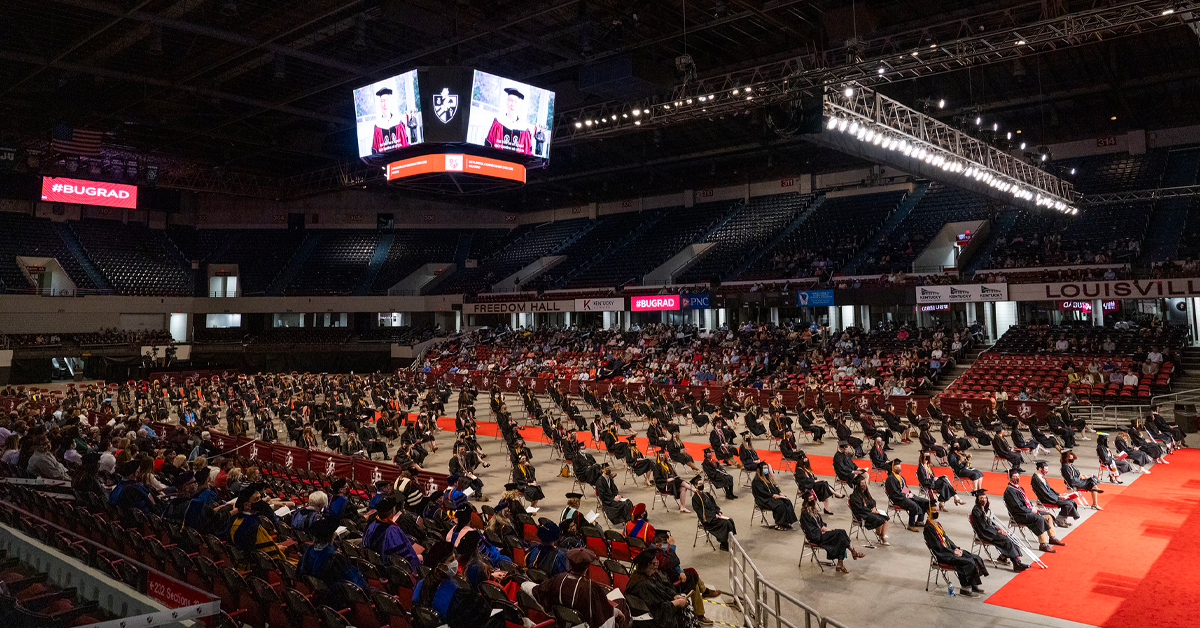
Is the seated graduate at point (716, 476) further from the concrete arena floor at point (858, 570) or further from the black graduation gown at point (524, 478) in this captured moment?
the black graduation gown at point (524, 478)

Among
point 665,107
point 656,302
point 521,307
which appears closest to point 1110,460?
point 665,107

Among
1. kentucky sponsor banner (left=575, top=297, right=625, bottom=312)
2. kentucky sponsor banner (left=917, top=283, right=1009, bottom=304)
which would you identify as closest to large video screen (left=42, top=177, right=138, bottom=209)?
kentucky sponsor banner (left=575, top=297, right=625, bottom=312)

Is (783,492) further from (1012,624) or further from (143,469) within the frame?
→ (143,469)

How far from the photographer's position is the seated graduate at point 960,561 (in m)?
8.60

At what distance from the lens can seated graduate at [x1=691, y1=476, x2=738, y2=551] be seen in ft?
33.2

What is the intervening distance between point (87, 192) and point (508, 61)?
27.1 metres

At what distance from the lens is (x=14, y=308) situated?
127 feet

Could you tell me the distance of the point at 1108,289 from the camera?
82.9 feet

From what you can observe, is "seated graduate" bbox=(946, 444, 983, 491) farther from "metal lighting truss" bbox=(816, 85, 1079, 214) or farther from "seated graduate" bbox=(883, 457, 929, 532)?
"metal lighting truss" bbox=(816, 85, 1079, 214)

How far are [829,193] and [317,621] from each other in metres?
42.1

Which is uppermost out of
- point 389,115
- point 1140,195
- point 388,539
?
point 389,115

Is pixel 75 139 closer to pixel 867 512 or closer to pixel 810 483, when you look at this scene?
pixel 810 483

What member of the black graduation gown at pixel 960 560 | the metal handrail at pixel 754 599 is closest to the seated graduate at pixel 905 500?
the black graduation gown at pixel 960 560

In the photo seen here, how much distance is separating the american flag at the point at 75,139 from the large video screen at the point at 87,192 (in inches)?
170
